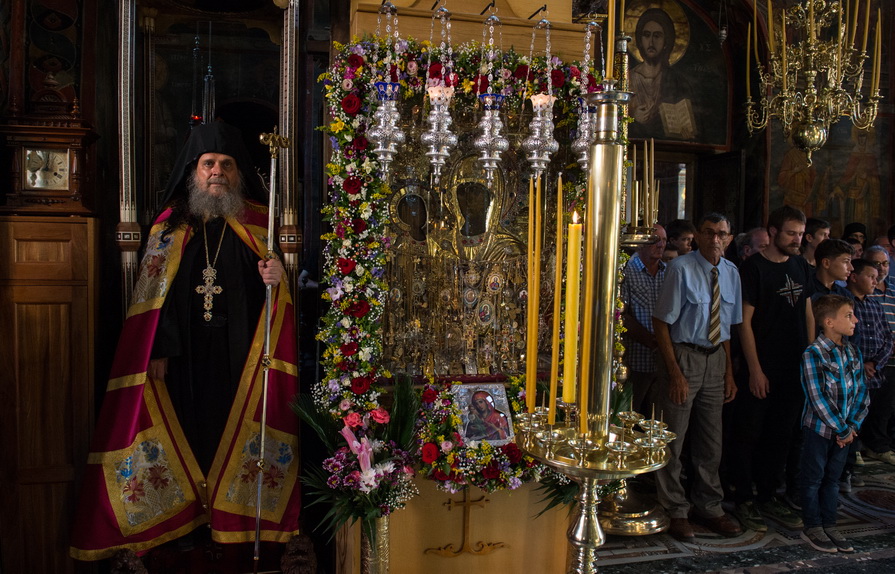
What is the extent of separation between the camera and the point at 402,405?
368cm

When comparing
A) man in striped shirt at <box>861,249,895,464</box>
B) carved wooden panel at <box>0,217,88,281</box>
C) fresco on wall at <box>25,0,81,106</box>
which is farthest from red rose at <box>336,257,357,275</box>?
man in striped shirt at <box>861,249,895,464</box>

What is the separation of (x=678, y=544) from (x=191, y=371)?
3.38 metres

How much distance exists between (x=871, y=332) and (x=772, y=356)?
1036 millimetres

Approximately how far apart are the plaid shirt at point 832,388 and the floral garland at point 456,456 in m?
1.96

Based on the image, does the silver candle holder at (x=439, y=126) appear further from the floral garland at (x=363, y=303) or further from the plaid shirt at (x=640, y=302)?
the plaid shirt at (x=640, y=302)

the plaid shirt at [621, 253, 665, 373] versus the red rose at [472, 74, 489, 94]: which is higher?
the red rose at [472, 74, 489, 94]

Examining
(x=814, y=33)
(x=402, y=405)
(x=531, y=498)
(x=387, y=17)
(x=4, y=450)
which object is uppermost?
(x=814, y=33)

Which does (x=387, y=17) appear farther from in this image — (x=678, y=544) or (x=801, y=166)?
(x=801, y=166)

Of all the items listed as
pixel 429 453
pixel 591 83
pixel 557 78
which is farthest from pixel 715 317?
pixel 429 453

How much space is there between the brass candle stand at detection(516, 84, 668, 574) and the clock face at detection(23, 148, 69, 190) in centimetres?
349

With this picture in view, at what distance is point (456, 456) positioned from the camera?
3.66 metres

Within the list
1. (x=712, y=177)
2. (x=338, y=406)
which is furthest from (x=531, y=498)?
(x=712, y=177)

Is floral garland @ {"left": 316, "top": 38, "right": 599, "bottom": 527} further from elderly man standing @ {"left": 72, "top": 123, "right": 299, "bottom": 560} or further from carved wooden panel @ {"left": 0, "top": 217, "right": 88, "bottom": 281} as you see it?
carved wooden panel @ {"left": 0, "top": 217, "right": 88, "bottom": 281}

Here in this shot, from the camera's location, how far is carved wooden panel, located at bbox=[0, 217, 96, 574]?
380 centimetres
